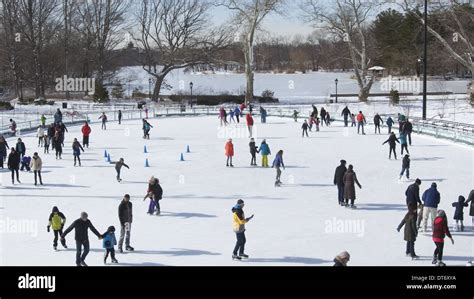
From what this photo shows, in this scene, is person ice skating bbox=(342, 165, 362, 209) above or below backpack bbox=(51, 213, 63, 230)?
above

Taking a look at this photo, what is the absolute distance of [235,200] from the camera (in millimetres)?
17703

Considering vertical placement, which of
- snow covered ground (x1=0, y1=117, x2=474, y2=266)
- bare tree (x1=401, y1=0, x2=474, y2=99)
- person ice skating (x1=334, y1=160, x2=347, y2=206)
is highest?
bare tree (x1=401, y1=0, x2=474, y2=99)

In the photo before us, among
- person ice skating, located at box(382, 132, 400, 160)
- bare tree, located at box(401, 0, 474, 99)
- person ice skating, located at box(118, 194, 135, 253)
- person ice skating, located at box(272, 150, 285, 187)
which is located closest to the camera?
person ice skating, located at box(118, 194, 135, 253)

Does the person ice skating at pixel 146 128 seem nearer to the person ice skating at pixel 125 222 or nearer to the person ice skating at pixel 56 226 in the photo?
the person ice skating at pixel 56 226

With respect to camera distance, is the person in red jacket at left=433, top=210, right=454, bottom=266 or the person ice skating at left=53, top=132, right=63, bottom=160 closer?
the person in red jacket at left=433, top=210, right=454, bottom=266

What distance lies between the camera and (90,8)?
72375mm

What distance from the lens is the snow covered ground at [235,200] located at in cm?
1265

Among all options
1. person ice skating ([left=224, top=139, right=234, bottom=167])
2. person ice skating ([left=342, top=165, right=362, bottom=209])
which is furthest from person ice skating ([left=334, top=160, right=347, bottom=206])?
person ice skating ([left=224, top=139, right=234, bottom=167])

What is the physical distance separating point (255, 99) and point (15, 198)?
145 ft

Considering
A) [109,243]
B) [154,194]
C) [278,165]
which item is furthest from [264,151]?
[109,243]

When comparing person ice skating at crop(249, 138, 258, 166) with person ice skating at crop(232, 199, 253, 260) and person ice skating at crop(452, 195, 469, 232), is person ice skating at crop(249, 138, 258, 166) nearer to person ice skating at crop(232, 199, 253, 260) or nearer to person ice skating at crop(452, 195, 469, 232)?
person ice skating at crop(452, 195, 469, 232)

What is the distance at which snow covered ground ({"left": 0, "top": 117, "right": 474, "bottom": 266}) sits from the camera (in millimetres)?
12648

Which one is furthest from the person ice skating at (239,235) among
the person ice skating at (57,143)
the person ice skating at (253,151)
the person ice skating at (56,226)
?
the person ice skating at (57,143)
